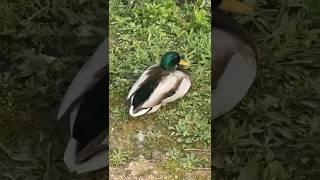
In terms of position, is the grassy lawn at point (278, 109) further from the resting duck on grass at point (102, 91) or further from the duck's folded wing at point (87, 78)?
the duck's folded wing at point (87, 78)

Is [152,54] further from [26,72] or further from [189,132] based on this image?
[26,72]

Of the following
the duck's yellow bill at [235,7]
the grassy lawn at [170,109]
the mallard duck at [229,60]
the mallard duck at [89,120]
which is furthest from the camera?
the duck's yellow bill at [235,7]

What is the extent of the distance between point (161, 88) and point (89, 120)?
1.33ft

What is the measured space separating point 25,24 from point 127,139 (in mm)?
1230

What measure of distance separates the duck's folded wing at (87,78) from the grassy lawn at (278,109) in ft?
1.36

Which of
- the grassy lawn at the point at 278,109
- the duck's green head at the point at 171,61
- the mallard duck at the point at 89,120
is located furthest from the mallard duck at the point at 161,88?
the grassy lawn at the point at 278,109

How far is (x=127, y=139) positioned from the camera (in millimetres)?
1340

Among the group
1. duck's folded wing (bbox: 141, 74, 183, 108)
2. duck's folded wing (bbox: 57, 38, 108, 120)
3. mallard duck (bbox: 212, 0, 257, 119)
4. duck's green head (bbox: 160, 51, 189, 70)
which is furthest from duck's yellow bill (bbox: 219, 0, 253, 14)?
duck's green head (bbox: 160, 51, 189, 70)

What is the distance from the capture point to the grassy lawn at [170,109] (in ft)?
4.38

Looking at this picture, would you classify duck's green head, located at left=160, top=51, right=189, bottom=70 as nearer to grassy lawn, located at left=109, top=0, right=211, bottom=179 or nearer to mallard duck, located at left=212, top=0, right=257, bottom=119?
grassy lawn, located at left=109, top=0, right=211, bottom=179

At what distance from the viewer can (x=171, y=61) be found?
137 cm

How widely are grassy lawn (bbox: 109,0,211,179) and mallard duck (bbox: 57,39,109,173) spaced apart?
44 cm

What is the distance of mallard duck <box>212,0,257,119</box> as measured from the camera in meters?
1.95

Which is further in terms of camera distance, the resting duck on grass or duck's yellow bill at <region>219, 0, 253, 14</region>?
duck's yellow bill at <region>219, 0, 253, 14</region>
